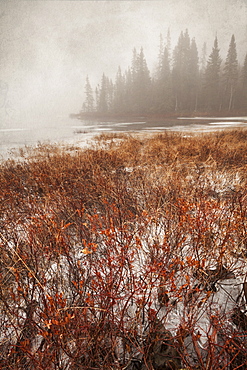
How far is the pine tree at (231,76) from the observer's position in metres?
35.7

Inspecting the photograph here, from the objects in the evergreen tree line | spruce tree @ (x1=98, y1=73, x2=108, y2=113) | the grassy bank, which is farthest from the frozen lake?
spruce tree @ (x1=98, y1=73, x2=108, y2=113)

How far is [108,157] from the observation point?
6.18 m

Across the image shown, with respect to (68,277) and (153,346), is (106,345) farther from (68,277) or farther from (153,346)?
(68,277)

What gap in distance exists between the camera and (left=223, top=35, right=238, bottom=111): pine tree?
3572 cm

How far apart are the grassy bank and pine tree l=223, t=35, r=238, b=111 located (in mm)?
42006

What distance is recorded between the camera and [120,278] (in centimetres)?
131

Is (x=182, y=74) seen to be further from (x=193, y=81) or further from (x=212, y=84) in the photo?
(x=212, y=84)

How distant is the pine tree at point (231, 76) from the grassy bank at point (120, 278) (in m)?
42.0

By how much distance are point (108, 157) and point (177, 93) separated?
40.5m

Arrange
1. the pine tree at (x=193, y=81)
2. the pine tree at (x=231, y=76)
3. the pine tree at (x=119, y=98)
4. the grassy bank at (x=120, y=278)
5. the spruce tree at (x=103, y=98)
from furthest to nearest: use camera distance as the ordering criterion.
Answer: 1. the spruce tree at (x=103, y=98)
2. the pine tree at (x=119, y=98)
3. the pine tree at (x=193, y=81)
4. the pine tree at (x=231, y=76)
5. the grassy bank at (x=120, y=278)

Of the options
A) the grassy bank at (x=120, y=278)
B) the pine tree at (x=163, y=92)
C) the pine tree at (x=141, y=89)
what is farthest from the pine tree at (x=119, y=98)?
the grassy bank at (x=120, y=278)

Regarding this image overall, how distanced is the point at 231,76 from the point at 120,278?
4726 cm

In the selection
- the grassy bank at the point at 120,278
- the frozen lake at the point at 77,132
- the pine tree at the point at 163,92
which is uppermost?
the pine tree at the point at 163,92

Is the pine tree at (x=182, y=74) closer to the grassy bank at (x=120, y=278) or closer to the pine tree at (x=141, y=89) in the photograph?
the pine tree at (x=141, y=89)
